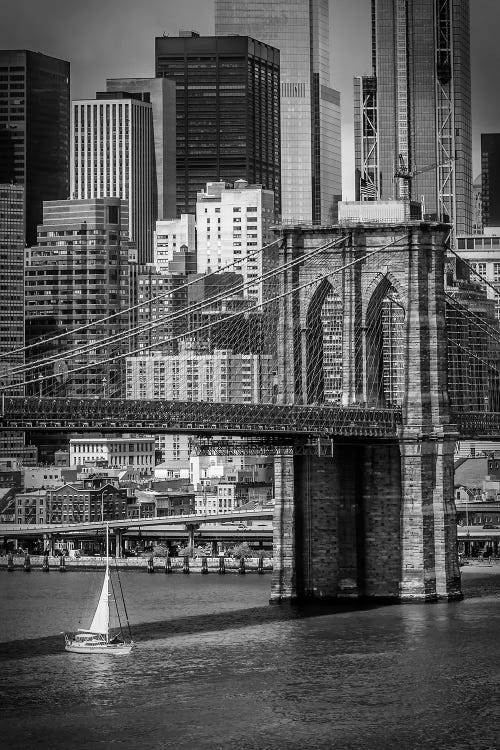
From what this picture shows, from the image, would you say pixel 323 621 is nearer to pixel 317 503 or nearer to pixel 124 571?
pixel 317 503

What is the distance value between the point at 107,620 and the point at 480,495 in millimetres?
93158

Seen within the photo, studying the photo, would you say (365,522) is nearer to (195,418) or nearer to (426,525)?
(426,525)

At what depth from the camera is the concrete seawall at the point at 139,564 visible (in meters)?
138

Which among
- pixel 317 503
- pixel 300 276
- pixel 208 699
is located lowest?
pixel 208 699

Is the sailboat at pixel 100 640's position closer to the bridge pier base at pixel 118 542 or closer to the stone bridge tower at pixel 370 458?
the stone bridge tower at pixel 370 458

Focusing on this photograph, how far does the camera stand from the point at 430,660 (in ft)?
281

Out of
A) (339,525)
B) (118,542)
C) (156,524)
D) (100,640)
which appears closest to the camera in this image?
(100,640)

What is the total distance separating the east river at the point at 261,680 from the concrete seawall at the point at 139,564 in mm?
29486

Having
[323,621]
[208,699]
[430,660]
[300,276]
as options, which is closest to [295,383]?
[300,276]

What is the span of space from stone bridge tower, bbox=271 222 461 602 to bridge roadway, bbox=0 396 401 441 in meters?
1.26

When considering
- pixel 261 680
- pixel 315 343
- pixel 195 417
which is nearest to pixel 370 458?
pixel 315 343

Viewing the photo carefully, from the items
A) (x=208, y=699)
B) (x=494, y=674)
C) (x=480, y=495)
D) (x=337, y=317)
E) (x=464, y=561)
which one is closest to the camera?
(x=208, y=699)

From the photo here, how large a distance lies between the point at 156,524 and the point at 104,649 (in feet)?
225

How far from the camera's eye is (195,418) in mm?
95938
